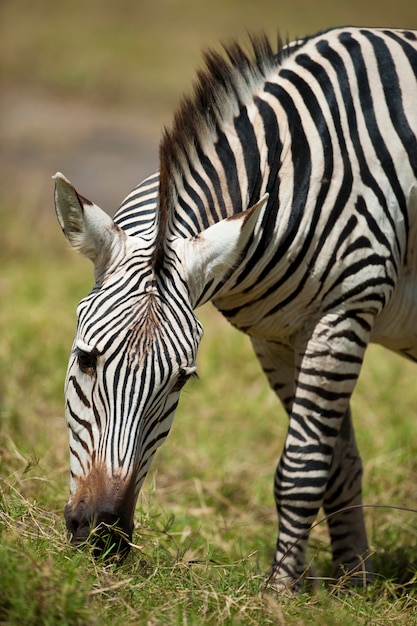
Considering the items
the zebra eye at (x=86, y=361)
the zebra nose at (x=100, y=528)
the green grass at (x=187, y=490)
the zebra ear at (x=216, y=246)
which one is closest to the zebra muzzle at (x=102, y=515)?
the zebra nose at (x=100, y=528)

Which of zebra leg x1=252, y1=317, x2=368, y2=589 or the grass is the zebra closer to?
zebra leg x1=252, y1=317, x2=368, y2=589

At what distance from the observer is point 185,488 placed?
6.41 metres

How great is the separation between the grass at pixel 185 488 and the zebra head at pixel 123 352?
0.28 metres

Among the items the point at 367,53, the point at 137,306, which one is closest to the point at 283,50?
the point at 367,53

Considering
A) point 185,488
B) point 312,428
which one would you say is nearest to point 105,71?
point 185,488

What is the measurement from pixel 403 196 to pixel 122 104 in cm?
1404

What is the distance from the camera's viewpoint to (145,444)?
3.68 meters

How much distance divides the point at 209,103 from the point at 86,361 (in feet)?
4.99

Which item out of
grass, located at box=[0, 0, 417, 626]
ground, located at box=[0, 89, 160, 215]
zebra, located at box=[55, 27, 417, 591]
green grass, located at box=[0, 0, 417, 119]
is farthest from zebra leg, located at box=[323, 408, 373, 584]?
green grass, located at box=[0, 0, 417, 119]

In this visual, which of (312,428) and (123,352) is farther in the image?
(312,428)

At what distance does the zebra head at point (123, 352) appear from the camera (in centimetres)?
352

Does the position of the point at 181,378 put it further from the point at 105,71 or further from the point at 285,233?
the point at 105,71

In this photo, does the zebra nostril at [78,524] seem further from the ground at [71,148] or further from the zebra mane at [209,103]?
the ground at [71,148]

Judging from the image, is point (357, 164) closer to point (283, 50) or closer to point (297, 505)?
point (283, 50)
